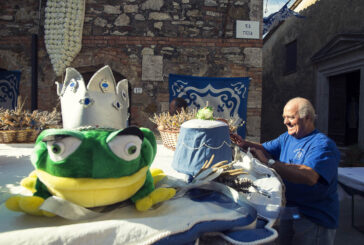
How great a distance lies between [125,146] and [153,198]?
0.70 feet

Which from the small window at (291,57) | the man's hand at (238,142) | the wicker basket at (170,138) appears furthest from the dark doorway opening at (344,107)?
the wicker basket at (170,138)

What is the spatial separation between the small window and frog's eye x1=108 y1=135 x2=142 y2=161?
9.35 metres

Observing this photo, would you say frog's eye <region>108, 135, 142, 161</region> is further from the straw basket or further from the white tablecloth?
the white tablecloth

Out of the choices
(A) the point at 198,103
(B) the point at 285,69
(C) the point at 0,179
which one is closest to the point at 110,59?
(A) the point at 198,103

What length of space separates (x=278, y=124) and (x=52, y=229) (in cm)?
991

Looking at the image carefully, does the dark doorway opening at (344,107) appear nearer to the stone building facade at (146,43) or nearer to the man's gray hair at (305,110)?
the stone building facade at (146,43)

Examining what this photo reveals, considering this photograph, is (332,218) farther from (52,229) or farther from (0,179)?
(0,179)

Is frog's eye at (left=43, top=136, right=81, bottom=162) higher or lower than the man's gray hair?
lower

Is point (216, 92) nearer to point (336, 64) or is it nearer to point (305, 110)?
A: point (305, 110)

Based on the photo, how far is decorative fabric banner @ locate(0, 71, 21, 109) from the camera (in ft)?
16.7

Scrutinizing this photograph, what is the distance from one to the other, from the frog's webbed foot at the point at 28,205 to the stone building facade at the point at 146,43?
13.8 feet

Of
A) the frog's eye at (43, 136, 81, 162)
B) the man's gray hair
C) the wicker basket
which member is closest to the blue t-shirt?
the man's gray hair

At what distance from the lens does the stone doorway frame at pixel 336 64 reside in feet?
19.5

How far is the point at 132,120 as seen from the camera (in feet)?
16.6
